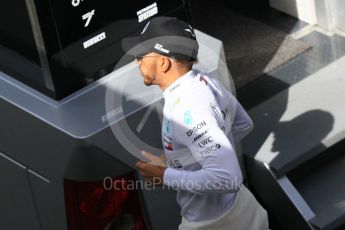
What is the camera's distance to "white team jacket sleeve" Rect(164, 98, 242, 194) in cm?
422

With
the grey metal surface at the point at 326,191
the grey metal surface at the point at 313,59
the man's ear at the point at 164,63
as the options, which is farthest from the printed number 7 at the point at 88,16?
the grey metal surface at the point at 313,59

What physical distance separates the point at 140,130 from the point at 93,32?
0.41 meters

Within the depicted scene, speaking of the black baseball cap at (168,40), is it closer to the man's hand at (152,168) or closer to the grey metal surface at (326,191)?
the man's hand at (152,168)

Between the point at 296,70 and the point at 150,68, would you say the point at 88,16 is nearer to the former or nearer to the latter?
the point at 150,68

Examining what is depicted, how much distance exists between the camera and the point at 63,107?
445 centimetres

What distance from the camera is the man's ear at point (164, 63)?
14.1 feet

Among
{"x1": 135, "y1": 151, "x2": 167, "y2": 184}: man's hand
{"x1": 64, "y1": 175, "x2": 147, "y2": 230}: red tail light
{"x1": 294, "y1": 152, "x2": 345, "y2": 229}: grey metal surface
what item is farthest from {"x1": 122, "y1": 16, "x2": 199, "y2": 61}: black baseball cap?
{"x1": 294, "y1": 152, "x2": 345, "y2": 229}: grey metal surface

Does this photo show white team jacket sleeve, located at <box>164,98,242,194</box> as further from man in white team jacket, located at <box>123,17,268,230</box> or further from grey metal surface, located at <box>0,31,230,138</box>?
grey metal surface, located at <box>0,31,230,138</box>

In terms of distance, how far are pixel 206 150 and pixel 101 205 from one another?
54cm

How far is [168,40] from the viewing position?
4309 mm

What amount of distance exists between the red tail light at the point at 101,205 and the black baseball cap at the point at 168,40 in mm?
517

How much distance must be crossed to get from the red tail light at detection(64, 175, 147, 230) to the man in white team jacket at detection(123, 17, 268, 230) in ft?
0.56

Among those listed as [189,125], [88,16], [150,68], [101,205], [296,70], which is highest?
[88,16]

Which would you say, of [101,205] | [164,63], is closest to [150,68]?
[164,63]
